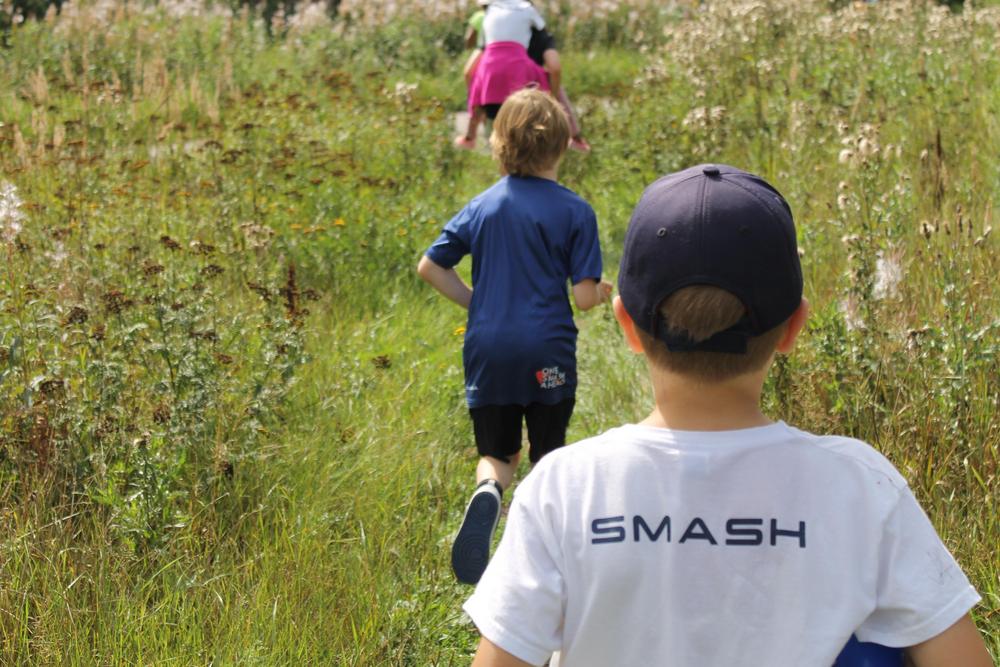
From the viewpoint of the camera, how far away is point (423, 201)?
8.09 meters

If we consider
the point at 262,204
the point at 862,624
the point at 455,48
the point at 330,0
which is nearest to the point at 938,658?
the point at 862,624

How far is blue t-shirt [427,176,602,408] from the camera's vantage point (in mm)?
3812

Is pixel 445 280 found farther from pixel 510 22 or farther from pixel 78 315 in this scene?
pixel 510 22

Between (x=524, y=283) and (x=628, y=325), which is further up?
(x=628, y=325)

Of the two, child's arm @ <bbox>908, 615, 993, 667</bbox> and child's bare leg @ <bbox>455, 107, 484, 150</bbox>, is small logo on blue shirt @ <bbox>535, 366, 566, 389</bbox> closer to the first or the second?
child's arm @ <bbox>908, 615, 993, 667</bbox>

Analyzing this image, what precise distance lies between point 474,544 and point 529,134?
4.24 ft

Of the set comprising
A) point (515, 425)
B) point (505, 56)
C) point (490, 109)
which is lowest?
point (515, 425)

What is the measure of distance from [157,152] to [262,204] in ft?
3.06

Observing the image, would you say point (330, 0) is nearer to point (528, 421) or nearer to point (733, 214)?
point (528, 421)

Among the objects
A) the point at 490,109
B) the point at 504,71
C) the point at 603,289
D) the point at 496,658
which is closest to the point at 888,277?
the point at 603,289

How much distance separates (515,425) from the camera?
404 cm

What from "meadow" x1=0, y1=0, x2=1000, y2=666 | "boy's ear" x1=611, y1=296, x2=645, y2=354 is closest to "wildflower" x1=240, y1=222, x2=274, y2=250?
"meadow" x1=0, y1=0, x2=1000, y2=666

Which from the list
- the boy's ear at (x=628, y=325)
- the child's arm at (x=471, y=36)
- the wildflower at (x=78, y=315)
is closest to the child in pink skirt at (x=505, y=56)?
the child's arm at (x=471, y=36)

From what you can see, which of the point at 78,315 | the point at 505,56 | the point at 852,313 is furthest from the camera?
the point at 505,56
